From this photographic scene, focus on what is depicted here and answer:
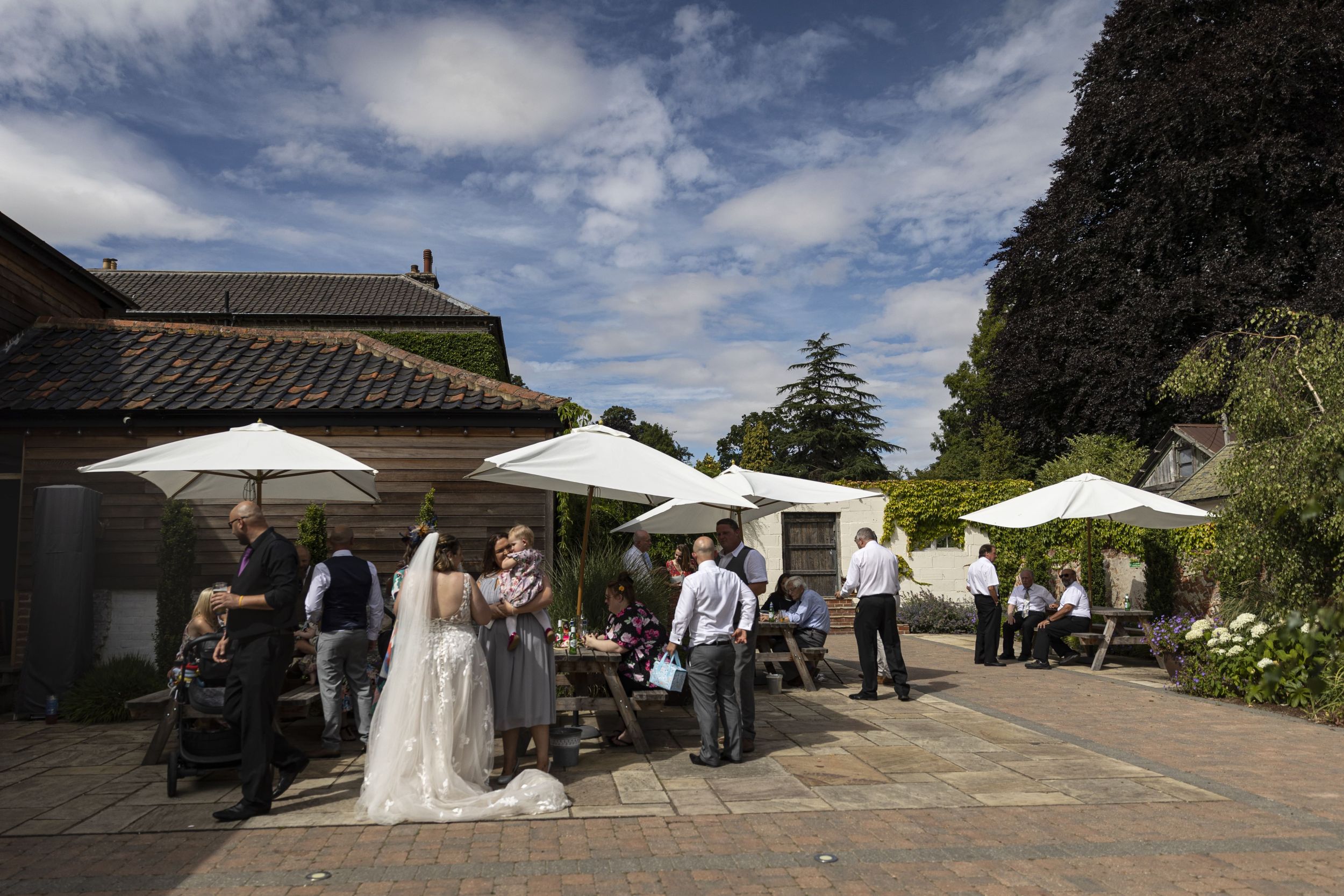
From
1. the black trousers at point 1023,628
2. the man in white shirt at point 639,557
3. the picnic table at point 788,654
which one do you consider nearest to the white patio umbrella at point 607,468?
the man in white shirt at point 639,557

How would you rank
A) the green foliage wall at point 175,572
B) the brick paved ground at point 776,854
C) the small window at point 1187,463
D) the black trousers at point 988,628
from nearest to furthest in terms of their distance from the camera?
the brick paved ground at point 776,854 < the green foliage wall at point 175,572 < the black trousers at point 988,628 < the small window at point 1187,463

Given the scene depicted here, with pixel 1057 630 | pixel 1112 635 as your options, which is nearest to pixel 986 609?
pixel 1057 630

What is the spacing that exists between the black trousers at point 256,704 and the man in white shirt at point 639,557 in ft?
13.7

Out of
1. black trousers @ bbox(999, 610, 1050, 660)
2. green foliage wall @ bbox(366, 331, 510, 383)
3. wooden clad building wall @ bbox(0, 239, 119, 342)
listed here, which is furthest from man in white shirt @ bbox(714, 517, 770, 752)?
green foliage wall @ bbox(366, 331, 510, 383)

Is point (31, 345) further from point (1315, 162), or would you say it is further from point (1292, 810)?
point (1315, 162)

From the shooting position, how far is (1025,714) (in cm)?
875

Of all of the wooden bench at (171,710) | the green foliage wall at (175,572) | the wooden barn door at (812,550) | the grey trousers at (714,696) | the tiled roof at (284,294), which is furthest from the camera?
the tiled roof at (284,294)

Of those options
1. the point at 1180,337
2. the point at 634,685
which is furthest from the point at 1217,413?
the point at 1180,337

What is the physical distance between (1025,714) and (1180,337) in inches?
653

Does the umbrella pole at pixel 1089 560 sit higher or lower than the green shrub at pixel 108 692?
higher

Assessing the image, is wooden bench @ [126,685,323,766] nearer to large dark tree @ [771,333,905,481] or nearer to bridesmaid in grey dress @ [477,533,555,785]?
bridesmaid in grey dress @ [477,533,555,785]

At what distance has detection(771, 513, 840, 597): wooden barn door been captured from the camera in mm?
21047

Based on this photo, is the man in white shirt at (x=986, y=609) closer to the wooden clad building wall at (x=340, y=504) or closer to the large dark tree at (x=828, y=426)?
the wooden clad building wall at (x=340, y=504)

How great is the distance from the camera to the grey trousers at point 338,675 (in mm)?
6949
